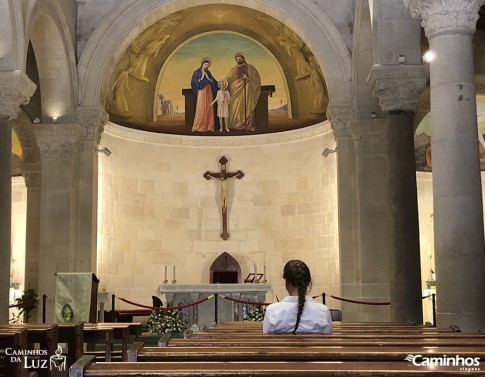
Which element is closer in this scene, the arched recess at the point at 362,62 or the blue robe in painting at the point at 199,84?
the arched recess at the point at 362,62

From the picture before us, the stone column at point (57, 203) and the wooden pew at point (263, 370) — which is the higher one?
the stone column at point (57, 203)

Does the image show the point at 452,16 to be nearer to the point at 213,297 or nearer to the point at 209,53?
the point at 213,297

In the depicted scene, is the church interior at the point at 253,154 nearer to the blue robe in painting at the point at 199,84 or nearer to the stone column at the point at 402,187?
the stone column at the point at 402,187

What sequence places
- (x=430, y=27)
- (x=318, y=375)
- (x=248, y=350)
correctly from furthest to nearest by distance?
(x=430, y=27)
(x=248, y=350)
(x=318, y=375)

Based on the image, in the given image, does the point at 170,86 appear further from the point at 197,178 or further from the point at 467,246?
the point at 467,246

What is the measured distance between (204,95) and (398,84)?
967 centimetres

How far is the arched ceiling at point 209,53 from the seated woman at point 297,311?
1433 centimetres

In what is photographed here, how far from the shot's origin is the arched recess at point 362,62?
15625mm

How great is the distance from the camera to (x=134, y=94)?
20812 millimetres

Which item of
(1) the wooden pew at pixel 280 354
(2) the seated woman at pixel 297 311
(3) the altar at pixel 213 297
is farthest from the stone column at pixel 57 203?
(1) the wooden pew at pixel 280 354

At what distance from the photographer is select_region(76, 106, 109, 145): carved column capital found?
17.0m

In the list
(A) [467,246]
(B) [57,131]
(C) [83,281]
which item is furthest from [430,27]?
(B) [57,131]

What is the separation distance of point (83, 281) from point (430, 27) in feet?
19.5
